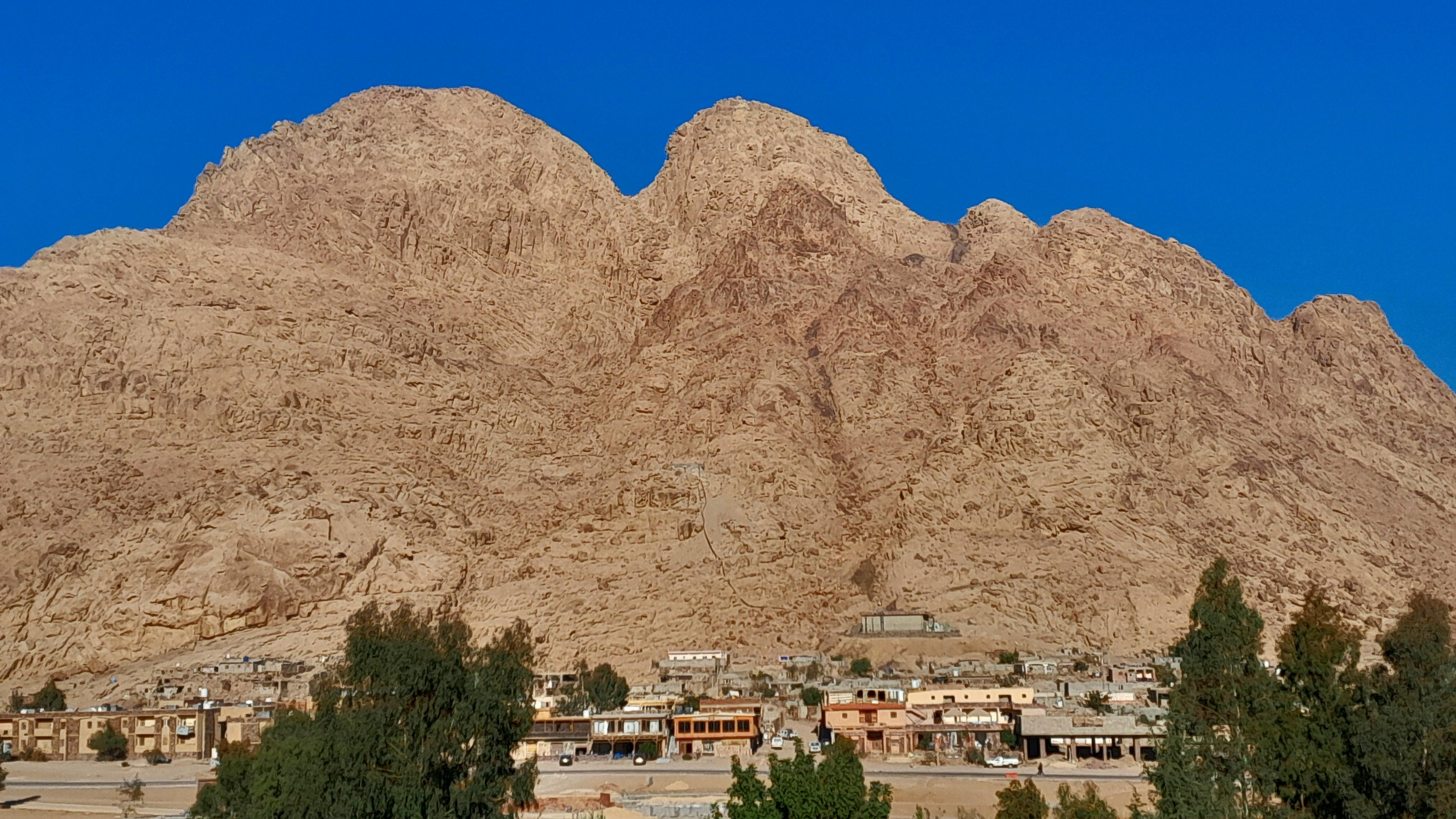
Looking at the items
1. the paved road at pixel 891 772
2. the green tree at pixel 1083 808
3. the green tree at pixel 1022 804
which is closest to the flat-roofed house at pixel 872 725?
the paved road at pixel 891 772

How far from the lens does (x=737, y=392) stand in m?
119

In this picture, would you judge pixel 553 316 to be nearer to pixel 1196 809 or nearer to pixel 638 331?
pixel 638 331

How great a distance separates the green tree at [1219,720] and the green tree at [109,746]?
53.6m

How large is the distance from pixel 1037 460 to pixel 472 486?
3747cm

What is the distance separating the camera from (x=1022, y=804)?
42938 millimetres

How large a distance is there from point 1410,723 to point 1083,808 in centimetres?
949

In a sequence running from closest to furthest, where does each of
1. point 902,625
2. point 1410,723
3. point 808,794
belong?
point 1410,723
point 808,794
point 902,625

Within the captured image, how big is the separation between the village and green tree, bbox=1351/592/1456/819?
21340 mm

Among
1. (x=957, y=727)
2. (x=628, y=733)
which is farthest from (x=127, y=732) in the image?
(x=957, y=727)

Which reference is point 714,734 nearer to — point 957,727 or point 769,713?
point 957,727

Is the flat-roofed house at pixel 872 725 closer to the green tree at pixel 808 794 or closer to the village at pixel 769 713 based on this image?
the village at pixel 769 713

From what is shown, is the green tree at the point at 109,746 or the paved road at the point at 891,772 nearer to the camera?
the paved road at the point at 891,772

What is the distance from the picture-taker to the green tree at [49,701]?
8794cm

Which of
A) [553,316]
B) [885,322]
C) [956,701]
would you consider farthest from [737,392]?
[956,701]
